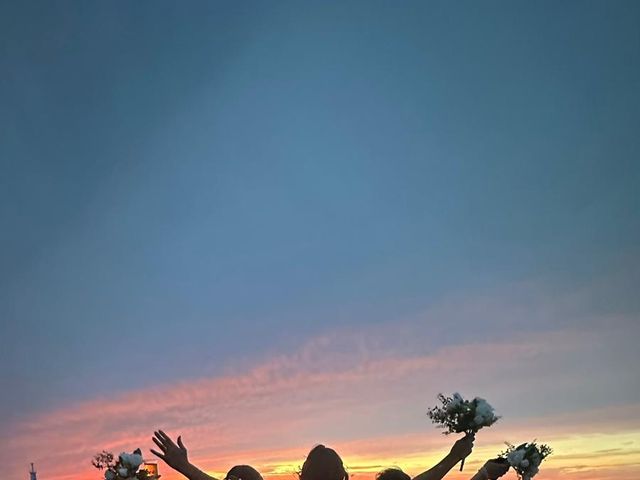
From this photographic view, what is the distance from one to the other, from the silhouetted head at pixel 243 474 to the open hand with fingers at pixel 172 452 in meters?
0.91

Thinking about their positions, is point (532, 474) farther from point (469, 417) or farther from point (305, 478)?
point (305, 478)

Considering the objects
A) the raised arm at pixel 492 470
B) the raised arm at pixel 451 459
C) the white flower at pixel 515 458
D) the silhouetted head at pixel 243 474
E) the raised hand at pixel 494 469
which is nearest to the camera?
the silhouetted head at pixel 243 474

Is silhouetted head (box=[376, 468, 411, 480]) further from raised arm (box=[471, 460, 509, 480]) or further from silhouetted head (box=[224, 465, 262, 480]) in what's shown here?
raised arm (box=[471, 460, 509, 480])

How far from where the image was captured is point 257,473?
26.6ft

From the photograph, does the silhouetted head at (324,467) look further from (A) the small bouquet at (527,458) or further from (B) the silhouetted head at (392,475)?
(A) the small bouquet at (527,458)

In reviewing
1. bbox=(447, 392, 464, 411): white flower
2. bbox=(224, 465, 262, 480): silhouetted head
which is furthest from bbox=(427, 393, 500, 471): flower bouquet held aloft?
bbox=(224, 465, 262, 480): silhouetted head

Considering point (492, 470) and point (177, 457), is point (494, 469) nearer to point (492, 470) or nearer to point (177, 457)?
point (492, 470)

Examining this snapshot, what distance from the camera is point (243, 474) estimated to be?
803cm

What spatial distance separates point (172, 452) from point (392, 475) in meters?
2.70

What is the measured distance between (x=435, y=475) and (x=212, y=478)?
2537 millimetres

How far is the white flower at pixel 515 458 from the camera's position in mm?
→ 11188

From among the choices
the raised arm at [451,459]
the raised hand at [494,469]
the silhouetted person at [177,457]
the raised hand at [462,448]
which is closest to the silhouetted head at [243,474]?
the silhouetted person at [177,457]

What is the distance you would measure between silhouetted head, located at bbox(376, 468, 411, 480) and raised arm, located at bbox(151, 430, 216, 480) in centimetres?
212

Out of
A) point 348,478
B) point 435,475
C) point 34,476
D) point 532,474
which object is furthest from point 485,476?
point 34,476
